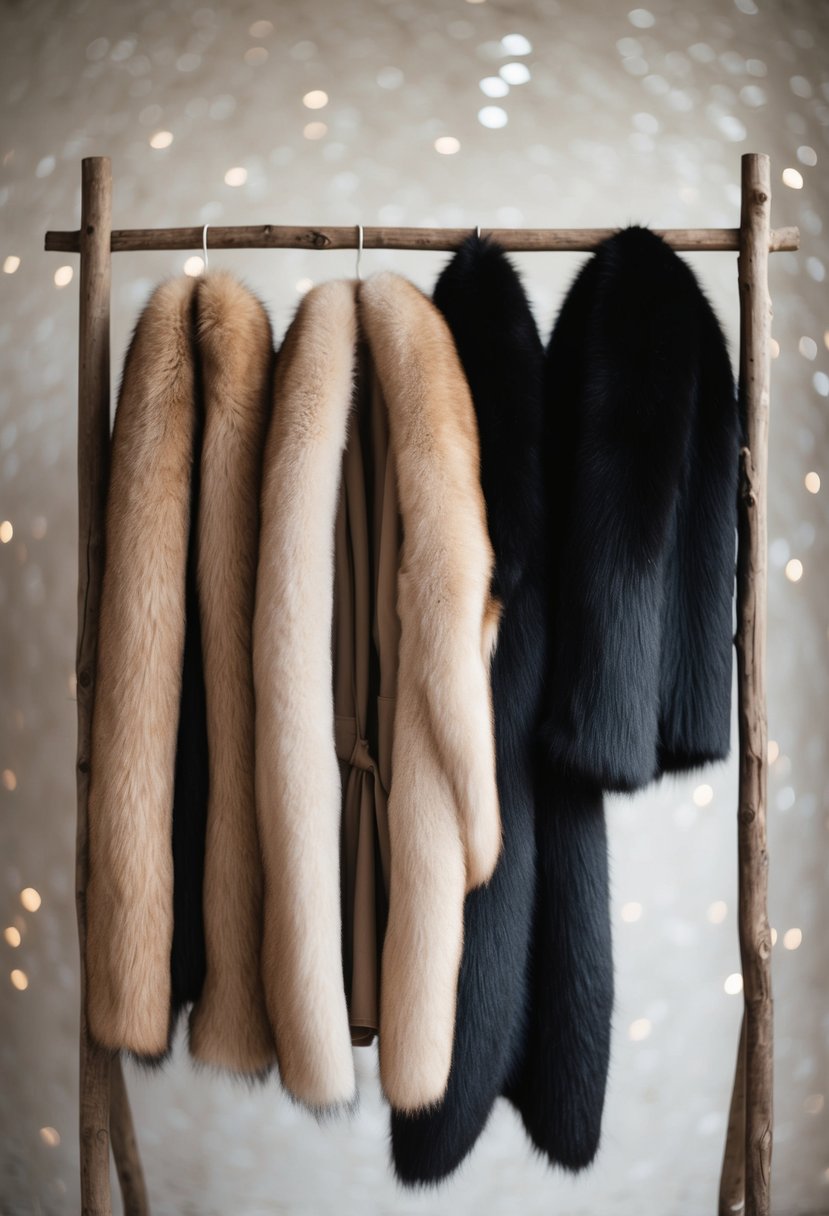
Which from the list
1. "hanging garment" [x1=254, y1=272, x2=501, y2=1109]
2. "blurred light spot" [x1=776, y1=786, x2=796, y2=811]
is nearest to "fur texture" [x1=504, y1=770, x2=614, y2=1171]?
"hanging garment" [x1=254, y1=272, x2=501, y2=1109]

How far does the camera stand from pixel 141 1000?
3.45ft

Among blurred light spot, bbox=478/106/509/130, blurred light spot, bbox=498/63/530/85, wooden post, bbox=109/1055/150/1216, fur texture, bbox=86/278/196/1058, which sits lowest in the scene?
wooden post, bbox=109/1055/150/1216

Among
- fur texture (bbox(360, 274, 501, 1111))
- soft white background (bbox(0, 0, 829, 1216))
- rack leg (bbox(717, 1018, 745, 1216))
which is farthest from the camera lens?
soft white background (bbox(0, 0, 829, 1216))

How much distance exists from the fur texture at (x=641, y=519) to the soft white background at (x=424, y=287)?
0.76 metres

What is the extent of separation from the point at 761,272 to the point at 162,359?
0.79 m

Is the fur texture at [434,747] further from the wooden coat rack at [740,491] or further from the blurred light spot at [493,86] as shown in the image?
the blurred light spot at [493,86]

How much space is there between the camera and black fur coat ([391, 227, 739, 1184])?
105 cm

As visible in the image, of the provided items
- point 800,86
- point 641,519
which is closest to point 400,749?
point 641,519

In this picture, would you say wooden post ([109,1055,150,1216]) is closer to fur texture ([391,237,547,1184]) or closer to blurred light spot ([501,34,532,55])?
fur texture ([391,237,547,1184])

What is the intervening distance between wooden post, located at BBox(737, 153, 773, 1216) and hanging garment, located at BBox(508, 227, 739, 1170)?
8 cm

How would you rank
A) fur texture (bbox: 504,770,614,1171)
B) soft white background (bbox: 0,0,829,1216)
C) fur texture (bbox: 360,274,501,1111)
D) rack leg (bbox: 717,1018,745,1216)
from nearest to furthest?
fur texture (bbox: 360,274,501,1111) < fur texture (bbox: 504,770,614,1171) < rack leg (bbox: 717,1018,745,1216) < soft white background (bbox: 0,0,829,1216)

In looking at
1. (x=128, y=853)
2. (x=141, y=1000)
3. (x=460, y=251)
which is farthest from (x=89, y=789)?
(x=460, y=251)

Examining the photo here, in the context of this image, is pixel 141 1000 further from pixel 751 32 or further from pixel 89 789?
pixel 751 32

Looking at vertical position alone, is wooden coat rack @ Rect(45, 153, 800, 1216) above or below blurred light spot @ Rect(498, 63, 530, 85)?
below
